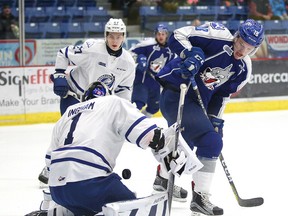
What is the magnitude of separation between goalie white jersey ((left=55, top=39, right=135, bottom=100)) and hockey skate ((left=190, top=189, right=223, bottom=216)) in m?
1.05

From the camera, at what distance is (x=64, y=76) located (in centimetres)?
478

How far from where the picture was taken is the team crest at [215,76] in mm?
4125

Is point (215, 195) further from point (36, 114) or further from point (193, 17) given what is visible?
point (193, 17)

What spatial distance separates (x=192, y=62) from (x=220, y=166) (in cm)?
187

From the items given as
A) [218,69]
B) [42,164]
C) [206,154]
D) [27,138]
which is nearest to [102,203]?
[206,154]

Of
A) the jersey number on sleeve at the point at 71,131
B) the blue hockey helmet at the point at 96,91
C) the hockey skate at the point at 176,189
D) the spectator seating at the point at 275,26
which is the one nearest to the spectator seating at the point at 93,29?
the spectator seating at the point at 275,26

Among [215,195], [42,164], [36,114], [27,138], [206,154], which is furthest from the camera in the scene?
[36,114]

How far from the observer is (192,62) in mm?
3855

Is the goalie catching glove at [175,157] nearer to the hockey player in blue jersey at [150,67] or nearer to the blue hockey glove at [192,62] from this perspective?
the blue hockey glove at [192,62]

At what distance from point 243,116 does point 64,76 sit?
381 cm

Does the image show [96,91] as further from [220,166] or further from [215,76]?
[220,166]

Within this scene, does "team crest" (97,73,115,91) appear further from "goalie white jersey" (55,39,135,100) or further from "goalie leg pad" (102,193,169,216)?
"goalie leg pad" (102,193,169,216)

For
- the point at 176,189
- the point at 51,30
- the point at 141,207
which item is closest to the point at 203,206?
the point at 176,189

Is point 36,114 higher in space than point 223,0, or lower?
lower
